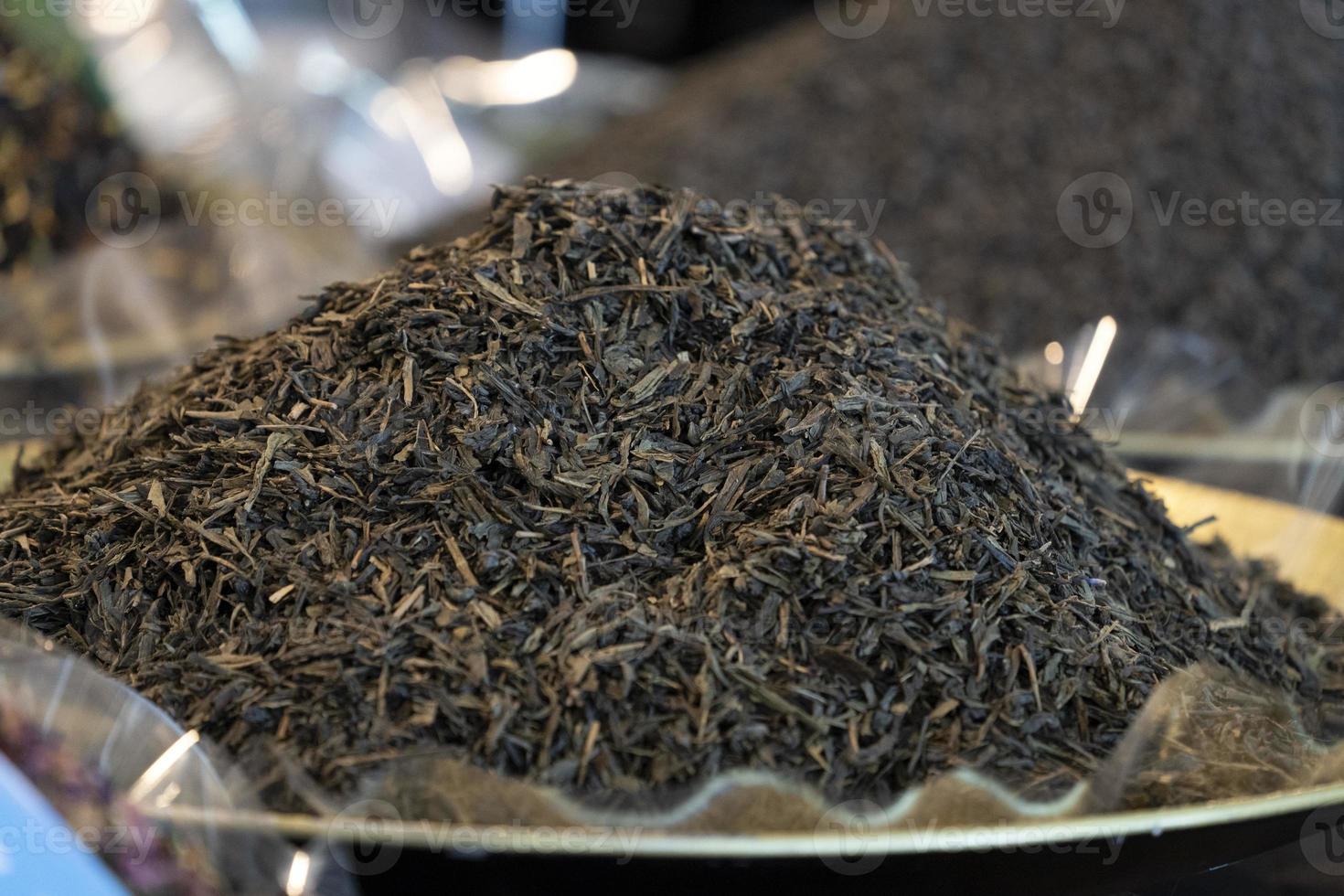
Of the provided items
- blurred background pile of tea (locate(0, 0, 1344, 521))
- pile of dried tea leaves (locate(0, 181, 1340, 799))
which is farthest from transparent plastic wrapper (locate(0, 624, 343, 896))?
blurred background pile of tea (locate(0, 0, 1344, 521))

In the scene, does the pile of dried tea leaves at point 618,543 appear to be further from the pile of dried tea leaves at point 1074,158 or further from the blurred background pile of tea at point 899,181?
the pile of dried tea leaves at point 1074,158

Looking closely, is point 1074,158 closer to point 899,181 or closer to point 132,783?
point 899,181

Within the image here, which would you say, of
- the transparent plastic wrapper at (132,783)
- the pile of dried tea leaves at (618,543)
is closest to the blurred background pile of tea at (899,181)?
the pile of dried tea leaves at (618,543)

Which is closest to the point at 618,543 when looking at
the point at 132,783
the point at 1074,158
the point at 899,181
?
the point at 132,783

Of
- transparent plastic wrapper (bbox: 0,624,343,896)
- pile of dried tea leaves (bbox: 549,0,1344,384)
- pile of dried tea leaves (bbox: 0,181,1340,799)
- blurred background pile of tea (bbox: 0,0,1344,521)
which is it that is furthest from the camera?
pile of dried tea leaves (bbox: 549,0,1344,384)

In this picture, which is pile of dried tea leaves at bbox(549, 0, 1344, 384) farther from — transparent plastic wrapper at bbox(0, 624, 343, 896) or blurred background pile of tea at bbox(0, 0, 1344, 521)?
transparent plastic wrapper at bbox(0, 624, 343, 896)

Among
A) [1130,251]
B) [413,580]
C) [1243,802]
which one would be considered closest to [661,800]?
[413,580]

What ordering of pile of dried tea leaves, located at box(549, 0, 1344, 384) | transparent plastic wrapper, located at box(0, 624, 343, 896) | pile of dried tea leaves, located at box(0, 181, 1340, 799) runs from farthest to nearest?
pile of dried tea leaves, located at box(549, 0, 1344, 384) → pile of dried tea leaves, located at box(0, 181, 1340, 799) → transparent plastic wrapper, located at box(0, 624, 343, 896)

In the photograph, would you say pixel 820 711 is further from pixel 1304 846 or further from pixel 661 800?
pixel 1304 846
